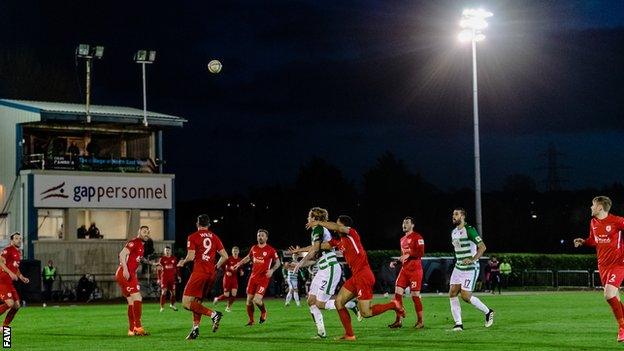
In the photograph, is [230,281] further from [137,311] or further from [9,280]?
[137,311]

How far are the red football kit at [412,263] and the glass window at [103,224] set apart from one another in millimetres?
31929

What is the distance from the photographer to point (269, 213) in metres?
124

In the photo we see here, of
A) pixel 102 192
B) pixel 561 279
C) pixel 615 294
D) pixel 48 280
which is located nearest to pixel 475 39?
pixel 561 279

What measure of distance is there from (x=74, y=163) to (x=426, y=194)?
65137 mm

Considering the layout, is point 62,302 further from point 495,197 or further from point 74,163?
point 495,197

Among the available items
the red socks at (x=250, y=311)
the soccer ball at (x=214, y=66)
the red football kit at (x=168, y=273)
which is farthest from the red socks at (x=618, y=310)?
the soccer ball at (x=214, y=66)

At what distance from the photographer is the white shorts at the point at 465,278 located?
2133 cm

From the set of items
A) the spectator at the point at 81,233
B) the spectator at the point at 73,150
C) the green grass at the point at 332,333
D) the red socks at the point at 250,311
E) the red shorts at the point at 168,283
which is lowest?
the green grass at the point at 332,333

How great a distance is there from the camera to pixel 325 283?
64.3ft

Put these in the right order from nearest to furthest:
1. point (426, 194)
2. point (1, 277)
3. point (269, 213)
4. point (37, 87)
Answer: point (1, 277) → point (37, 87) → point (426, 194) → point (269, 213)

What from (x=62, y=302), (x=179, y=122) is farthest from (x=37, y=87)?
(x=62, y=302)

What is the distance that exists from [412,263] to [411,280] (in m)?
0.41

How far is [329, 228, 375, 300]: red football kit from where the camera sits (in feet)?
61.6

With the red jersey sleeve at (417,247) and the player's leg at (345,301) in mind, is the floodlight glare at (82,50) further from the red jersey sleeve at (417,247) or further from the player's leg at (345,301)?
the player's leg at (345,301)
